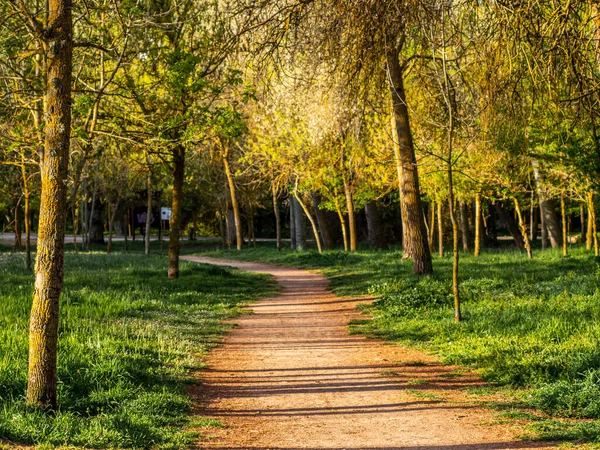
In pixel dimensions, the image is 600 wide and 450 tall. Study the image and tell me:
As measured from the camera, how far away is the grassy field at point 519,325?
787 centimetres

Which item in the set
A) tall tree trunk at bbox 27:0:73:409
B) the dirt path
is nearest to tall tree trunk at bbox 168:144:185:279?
the dirt path

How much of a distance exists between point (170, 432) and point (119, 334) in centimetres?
451

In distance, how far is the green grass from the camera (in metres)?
6.68

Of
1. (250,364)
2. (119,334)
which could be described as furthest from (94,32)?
(250,364)

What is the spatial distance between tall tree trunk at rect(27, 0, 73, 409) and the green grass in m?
0.34

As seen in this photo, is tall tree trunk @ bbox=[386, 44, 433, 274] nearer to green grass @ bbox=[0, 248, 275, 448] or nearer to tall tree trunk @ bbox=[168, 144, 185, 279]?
green grass @ bbox=[0, 248, 275, 448]

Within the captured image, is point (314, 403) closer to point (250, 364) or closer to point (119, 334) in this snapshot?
point (250, 364)

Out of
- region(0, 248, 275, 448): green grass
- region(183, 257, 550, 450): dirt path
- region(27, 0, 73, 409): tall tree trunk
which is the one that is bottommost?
region(183, 257, 550, 450): dirt path

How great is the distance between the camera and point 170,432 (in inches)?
274

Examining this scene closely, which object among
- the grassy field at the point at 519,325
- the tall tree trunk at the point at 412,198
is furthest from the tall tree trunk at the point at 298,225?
the tall tree trunk at the point at 412,198

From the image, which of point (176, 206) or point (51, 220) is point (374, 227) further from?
point (51, 220)

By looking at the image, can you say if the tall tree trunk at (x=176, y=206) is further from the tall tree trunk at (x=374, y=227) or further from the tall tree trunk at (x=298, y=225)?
the tall tree trunk at (x=298, y=225)

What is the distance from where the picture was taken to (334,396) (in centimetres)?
A: 855

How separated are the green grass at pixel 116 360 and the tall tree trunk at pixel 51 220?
1.11ft
